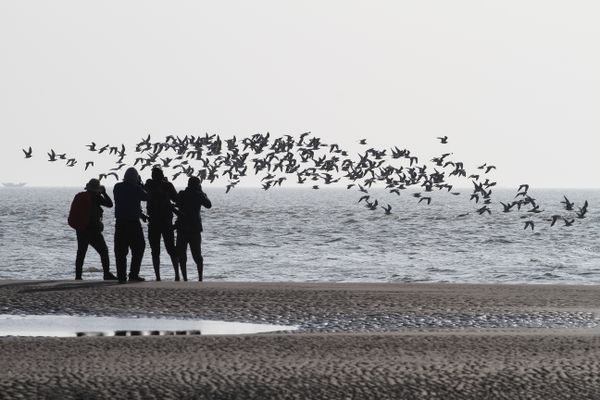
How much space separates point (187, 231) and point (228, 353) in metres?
9.89

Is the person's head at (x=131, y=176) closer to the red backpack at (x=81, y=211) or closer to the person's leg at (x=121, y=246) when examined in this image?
the person's leg at (x=121, y=246)

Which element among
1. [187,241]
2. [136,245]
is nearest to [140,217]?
[136,245]

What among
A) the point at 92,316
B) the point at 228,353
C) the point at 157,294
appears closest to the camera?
the point at 228,353

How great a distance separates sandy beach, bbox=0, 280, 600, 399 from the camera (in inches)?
344

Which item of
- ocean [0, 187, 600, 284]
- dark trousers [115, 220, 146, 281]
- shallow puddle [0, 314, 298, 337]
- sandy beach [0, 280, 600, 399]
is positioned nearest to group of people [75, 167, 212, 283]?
dark trousers [115, 220, 146, 281]

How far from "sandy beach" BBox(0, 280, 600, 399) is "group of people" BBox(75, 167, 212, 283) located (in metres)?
2.94

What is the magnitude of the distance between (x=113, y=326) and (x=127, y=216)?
5.98 m

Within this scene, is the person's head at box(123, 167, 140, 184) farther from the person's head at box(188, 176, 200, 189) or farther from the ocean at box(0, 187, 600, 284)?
the ocean at box(0, 187, 600, 284)

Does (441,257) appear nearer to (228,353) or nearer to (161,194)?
(161,194)

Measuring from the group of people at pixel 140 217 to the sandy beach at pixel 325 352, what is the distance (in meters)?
2.94

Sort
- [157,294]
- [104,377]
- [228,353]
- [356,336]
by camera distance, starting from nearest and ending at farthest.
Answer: [104,377], [228,353], [356,336], [157,294]

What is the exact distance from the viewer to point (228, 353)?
1012 cm

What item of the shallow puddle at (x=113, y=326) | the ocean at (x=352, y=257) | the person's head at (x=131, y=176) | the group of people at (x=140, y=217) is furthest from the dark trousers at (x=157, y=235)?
the ocean at (x=352, y=257)

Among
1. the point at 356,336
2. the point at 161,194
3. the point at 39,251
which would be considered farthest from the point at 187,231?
the point at 39,251
